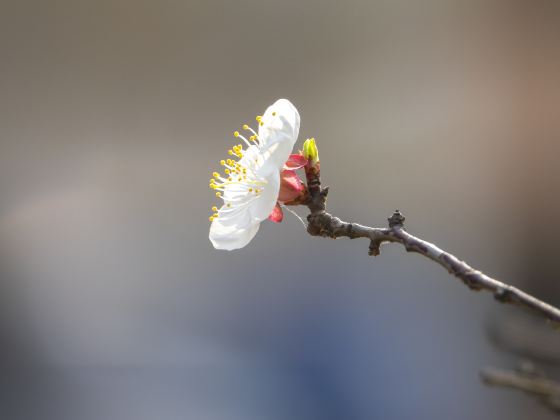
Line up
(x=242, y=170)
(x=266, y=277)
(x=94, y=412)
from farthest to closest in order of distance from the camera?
(x=266, y=277) < (x=94, y=412) < (x=242, y=170)

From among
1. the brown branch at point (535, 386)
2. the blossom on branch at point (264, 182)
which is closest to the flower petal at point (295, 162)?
the blossom on branch at point (264, 182)

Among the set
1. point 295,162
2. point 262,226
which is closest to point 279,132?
point 295,162

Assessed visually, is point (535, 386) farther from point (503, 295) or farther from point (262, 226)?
point (262, 226)

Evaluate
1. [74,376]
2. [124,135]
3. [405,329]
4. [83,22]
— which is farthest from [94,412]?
[83,22]

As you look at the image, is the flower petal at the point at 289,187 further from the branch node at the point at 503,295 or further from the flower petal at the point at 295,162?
the branch node at the point at 503,295

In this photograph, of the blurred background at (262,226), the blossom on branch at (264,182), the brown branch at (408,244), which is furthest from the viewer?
the blurred background at (262,226)

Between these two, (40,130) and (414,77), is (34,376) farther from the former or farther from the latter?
(414,77)
